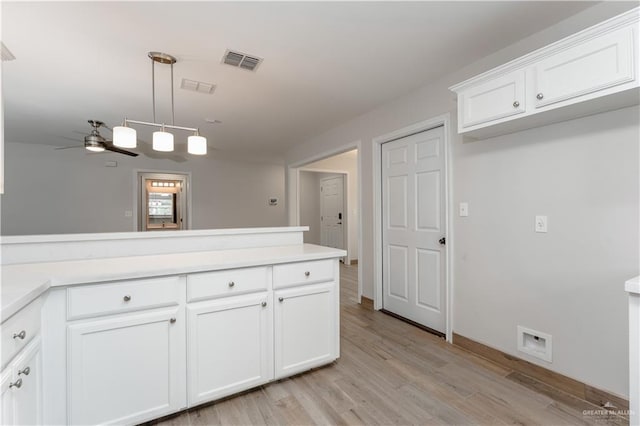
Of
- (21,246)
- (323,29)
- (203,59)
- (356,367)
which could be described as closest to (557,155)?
(323,29)

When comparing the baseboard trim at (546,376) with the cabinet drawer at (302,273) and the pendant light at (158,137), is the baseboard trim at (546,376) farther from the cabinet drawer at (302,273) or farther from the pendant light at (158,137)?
the pendant light at (158,137)

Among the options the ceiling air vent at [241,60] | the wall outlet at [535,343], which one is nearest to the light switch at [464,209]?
the wall outlet at [535,343]

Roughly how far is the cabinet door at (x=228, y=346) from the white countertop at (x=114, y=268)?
0.23 m

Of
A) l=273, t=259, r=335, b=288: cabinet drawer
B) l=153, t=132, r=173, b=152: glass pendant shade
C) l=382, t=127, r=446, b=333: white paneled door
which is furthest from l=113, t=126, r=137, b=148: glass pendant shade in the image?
l=382, t=127, r=446, b=333: white paneled door

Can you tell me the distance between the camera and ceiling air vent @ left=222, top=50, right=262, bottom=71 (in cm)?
231

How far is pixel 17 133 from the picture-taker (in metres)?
4.46

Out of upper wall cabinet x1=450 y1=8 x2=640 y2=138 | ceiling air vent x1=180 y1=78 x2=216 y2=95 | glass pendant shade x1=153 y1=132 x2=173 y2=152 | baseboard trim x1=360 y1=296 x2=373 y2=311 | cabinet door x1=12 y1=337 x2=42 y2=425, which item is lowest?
baseboard trim x1=360 y1=296 x2=373 y2=311

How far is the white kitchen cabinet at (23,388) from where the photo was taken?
1050mm

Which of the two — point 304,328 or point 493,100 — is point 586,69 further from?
point 304,328

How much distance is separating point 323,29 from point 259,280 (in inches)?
67.4

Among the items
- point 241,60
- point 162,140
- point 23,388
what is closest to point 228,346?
point 23,388

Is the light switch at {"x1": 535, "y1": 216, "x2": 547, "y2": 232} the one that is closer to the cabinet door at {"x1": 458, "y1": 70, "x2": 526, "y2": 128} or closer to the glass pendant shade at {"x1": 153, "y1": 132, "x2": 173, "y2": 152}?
the cabinet door at {"x1": 458, "y1": 70, "x2": 526, "y2": 128}

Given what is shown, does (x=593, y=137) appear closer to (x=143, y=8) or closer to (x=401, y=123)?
(x=401, y=123)

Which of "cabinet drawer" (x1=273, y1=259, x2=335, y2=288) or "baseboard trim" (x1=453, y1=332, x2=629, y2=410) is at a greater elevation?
"cabinet drawer" (x1=273, y1=259, x2=335, y2=288)
